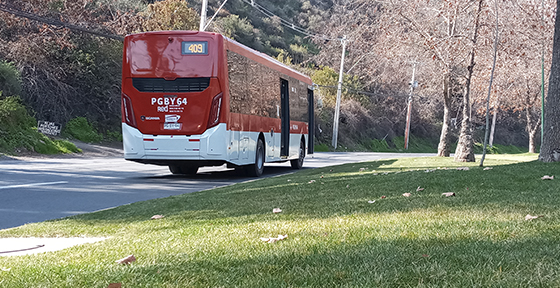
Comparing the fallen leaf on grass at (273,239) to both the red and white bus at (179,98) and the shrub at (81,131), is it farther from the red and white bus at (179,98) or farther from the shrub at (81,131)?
the shrub at (81,131)

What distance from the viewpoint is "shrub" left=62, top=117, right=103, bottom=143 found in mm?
31562

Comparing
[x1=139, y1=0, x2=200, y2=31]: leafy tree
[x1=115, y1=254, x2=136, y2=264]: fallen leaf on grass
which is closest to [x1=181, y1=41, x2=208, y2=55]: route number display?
[x1=115, y1=254, x2=136, y2=264]: fallen leaf on grass

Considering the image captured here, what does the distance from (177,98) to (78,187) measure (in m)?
3.63

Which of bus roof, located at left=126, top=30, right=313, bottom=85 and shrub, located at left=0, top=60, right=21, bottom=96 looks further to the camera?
shrub, located at left=0, top=60, right=21, bottom=96

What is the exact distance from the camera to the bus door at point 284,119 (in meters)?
21.0

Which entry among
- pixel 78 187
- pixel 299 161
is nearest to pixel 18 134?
pixel 299 161

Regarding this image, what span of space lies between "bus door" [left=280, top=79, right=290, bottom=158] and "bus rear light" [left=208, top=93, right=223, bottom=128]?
5597 mm

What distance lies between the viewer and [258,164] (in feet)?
60.8

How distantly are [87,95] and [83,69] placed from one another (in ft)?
5.13

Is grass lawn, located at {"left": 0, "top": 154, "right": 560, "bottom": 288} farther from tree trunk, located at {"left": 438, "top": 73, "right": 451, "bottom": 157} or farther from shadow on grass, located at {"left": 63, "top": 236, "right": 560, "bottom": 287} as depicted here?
tree trunk, located at {"left": 438, "top": 73, "right": 451, "bottom": 157}

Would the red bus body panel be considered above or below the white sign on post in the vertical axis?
above

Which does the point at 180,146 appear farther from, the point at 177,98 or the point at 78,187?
the point at 78,187

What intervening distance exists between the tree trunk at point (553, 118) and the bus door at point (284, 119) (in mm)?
8974

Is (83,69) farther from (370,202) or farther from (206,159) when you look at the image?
(370,202)
